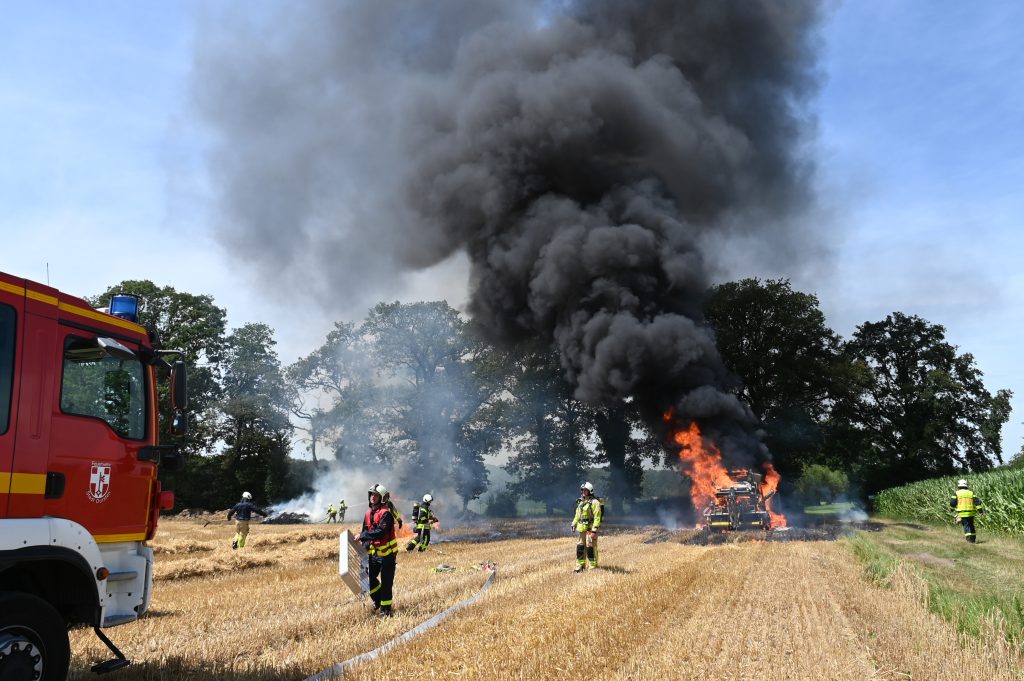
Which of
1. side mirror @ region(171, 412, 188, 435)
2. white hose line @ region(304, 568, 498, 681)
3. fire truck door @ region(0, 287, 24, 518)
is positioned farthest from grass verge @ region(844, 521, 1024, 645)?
fire truck door @ region(0, 287, 24, 518)

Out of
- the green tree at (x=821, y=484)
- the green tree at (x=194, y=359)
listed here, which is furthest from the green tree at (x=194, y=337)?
the green tree at (x=821, y=484)

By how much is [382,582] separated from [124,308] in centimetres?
453

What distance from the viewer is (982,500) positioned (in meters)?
22.1

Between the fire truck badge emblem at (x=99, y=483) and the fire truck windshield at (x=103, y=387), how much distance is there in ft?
1.03

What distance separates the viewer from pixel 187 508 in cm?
4466

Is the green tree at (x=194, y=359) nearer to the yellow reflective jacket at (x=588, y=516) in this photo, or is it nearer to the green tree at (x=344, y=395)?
the green tree at (x=344, y=395)

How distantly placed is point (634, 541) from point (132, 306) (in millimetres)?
17258

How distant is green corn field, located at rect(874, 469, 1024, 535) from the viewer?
1967cm

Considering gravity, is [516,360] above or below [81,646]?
above

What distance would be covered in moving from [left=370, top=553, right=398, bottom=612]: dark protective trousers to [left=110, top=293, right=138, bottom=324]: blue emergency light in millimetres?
4334

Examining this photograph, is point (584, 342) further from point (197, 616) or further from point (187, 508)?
point (187, 508)

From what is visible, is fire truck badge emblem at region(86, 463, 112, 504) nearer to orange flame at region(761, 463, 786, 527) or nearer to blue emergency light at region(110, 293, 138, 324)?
blue emergency light at region(110, 293, 138, 324)

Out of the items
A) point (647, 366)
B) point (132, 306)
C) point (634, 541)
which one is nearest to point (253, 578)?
point (132, 306)

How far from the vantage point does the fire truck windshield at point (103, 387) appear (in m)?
4.94
